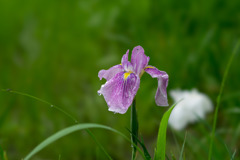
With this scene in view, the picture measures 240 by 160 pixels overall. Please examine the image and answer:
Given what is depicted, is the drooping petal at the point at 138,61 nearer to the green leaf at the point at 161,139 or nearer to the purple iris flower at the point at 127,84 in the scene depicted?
the purple iris flower at the point at 127,84

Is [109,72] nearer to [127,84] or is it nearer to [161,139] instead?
[127,84]

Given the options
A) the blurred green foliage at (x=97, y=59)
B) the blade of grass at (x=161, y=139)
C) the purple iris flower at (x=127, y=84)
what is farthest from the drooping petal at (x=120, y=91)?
the blurred green foliage at (x=97, y=59)

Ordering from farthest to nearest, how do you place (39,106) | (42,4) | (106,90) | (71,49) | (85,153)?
(42,4) → (71,49) → (39,106) → (85,153) → (106,90)

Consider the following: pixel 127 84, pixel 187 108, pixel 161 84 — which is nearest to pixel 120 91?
pixel 127 84

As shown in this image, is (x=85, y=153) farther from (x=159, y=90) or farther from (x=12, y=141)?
(x=159, y=90)

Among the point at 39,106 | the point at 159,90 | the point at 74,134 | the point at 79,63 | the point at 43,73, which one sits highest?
the point at 79,63

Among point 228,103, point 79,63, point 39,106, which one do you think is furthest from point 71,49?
point 228,103

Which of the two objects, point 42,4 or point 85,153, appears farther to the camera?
point 42,4
